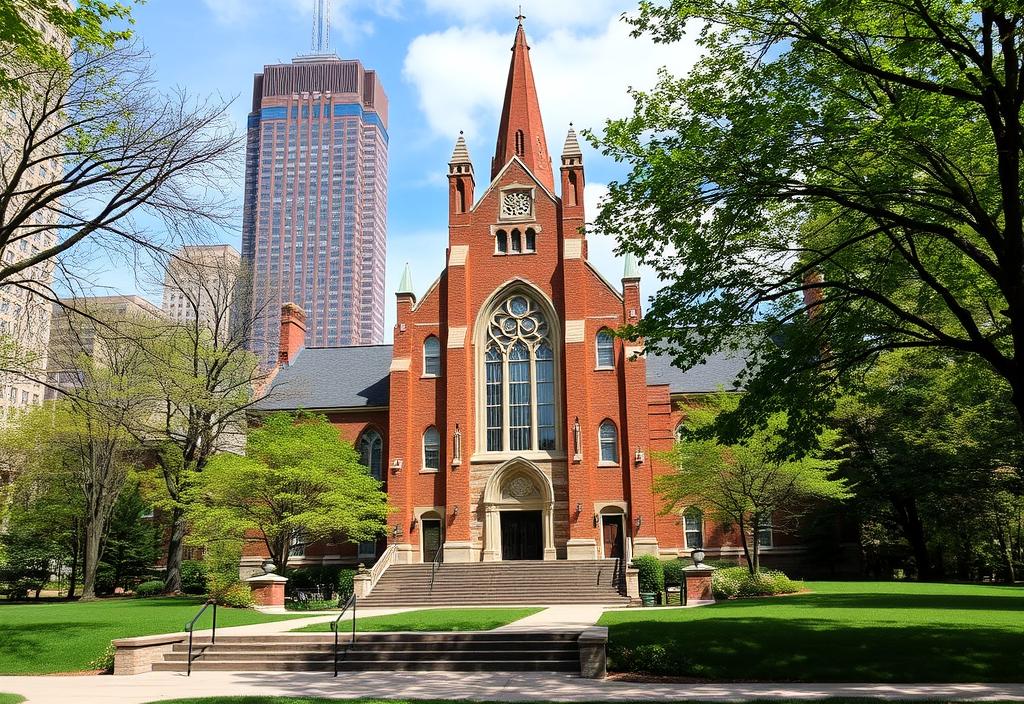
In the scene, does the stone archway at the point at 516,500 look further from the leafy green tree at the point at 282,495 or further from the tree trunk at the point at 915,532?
the tree trunk at the point at 915,532

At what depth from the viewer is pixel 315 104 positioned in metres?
170

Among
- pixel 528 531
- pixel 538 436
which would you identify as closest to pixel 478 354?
pixel 538 436

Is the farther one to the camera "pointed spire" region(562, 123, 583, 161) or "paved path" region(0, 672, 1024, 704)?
"pointed spire" region(562, 123, 583, 161)

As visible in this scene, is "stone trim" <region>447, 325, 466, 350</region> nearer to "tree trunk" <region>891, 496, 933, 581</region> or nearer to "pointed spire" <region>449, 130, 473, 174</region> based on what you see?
"pointed spire" <region>449, 130, 473, 174</region>

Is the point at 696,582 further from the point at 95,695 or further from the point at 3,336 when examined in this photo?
the point at 3,336

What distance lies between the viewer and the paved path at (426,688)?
11.2 meters

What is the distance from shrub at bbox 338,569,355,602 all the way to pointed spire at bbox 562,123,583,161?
20.4m

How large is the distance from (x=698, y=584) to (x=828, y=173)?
16420mm

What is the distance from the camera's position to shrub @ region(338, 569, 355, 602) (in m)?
31.1

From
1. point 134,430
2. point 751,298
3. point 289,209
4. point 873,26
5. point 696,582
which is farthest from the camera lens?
point 289,209

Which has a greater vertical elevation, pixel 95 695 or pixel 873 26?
pixel 873 26

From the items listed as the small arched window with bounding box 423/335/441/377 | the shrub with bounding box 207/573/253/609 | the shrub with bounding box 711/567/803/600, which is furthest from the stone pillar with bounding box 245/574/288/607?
the shrub with bounding box 711/567/803/600

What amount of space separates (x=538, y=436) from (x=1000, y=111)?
25.0 meters

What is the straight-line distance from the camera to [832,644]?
14055 mm
